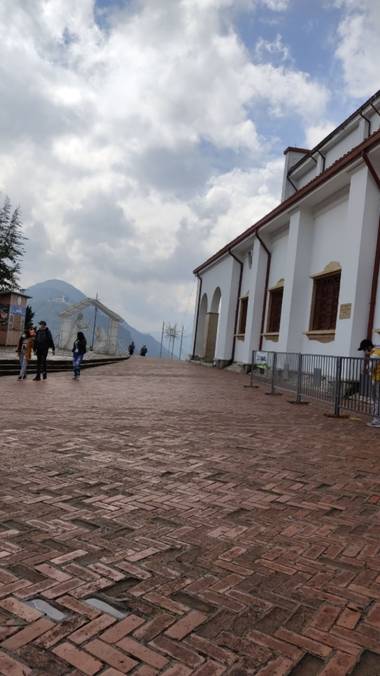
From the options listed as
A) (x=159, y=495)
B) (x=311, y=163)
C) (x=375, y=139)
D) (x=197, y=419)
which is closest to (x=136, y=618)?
(x=159, y=495)

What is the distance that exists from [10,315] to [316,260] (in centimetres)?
1459

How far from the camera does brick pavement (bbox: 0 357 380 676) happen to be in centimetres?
191

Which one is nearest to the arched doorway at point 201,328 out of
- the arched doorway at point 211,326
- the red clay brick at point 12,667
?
the arched doorway at point 211,326

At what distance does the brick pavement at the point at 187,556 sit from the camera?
1913 millimetres

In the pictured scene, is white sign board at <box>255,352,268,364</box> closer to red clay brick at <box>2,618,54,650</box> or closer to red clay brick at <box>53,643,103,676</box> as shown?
red clay brick at <box>2,618,54,650</box>

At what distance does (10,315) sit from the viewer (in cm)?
2252

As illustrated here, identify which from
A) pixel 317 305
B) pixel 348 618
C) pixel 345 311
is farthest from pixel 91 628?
pixel 317 305

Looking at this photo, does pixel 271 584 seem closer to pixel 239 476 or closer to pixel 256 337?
pixel 239 476

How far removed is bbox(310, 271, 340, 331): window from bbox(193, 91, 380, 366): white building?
1.2 inches

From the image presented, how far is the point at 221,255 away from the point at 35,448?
21035 mm

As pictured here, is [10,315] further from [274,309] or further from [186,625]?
[186,625]

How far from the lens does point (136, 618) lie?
2.11 metres

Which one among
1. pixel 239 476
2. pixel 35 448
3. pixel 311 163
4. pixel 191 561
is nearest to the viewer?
pixel 191 561

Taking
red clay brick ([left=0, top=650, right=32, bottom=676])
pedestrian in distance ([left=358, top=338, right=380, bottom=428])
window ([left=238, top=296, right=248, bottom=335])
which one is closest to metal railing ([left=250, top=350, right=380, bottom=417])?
pedestrian in distance ([left=358, top=338, right=380, bottom=428])
